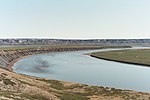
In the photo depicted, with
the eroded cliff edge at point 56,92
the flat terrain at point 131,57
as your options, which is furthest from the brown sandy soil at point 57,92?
the flat terrain at point 131,57

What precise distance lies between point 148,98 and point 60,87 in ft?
60.2

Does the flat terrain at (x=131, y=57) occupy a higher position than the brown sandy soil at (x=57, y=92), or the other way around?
the brown sandy soil at (x=57, y=92)

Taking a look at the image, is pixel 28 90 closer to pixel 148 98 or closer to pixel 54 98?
pixel 54 98

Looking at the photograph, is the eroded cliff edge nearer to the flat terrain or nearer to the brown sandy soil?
the brown sandy soil

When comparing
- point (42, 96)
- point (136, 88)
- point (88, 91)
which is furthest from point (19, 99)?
point (136, 88)

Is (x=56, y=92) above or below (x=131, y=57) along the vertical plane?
above

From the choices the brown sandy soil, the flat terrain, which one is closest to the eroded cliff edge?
the brown sandy soil

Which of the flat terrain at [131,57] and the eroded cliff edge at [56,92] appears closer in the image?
the eroded cliff edge at [56,92]

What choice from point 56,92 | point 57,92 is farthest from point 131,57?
point 56,92

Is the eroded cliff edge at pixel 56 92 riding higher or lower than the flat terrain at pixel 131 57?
higher

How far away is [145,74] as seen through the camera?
3061 inches

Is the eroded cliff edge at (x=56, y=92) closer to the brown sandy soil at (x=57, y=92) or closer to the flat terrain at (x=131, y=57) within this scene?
the brown sandy soil at (x=57, y=92)

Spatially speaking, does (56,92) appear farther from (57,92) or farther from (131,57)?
(131,57)

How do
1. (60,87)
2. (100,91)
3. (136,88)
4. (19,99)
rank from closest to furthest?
1. (19,99)
2. (100,91)
3. (60,87)
4. (136,88)
